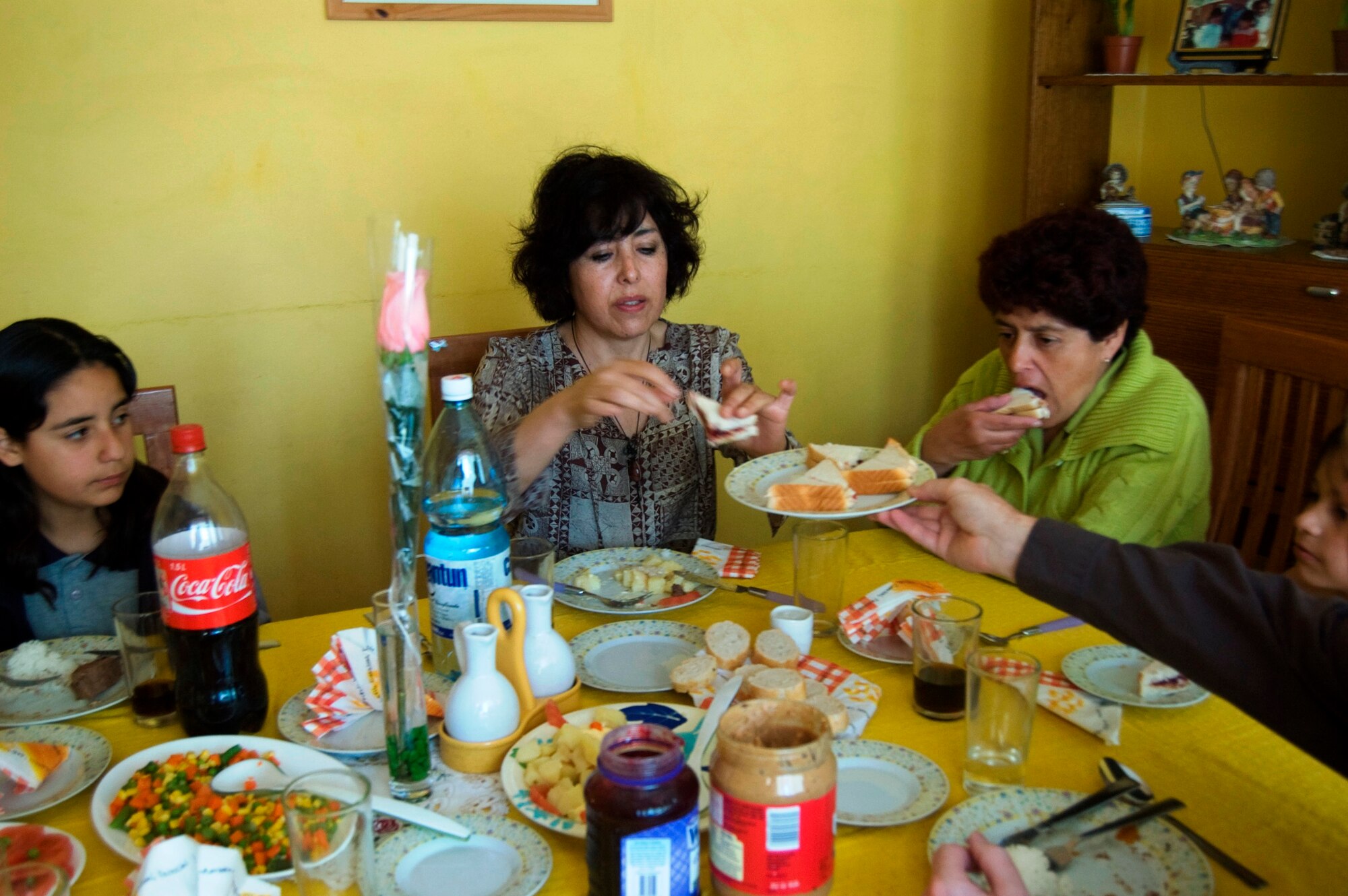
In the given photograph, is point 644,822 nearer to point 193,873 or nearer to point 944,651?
point 193,873

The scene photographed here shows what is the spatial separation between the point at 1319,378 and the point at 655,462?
1196mm

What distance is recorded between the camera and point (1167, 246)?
293 centimetres

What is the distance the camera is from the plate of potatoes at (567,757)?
1.13 meters

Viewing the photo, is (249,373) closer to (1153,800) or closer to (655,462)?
(655,462)

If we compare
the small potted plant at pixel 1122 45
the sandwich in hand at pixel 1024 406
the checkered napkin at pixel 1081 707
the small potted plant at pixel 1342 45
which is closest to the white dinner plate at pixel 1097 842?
the checkered napkin at pixel 1081 707

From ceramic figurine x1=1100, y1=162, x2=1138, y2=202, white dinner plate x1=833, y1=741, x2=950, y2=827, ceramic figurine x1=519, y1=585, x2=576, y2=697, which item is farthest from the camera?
ceramic figurine x1=1100, y1=162, x2=1138, y2=202

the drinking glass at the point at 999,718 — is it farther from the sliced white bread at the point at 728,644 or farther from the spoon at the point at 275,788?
the spoon at the point at 275,788

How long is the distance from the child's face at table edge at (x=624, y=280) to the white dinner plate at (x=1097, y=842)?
1271mm

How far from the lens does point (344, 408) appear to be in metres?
2.76

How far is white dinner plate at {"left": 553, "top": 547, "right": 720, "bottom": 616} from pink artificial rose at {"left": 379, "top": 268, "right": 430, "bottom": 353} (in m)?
0.71

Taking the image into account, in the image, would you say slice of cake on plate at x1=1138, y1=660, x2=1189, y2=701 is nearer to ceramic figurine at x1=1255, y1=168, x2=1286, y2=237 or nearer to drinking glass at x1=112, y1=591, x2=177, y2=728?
drinking glass at x1=112, y1=591, x2=177, y2=728

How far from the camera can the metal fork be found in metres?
1.51

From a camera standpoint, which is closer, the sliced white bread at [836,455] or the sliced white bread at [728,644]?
the sliced white bread at [728,644]

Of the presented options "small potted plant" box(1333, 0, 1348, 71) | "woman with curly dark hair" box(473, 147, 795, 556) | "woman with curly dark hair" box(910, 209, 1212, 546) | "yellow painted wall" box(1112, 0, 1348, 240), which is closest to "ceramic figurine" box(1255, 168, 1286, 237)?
"yellow painted wall" box(1112, 0, 1348, 240)
